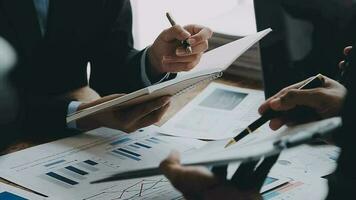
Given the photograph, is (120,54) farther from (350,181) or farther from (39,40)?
(350,181)

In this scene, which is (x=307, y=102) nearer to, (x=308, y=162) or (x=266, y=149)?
(x=308, y=162)

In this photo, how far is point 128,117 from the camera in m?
1.08

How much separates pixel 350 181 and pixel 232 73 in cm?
89

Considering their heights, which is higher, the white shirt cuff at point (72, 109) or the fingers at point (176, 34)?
the fingers at point (176, 34)

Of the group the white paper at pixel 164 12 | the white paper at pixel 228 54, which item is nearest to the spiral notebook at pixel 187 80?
the white paper at pixel 228 54

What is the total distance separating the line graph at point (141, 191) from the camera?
33.7 inches

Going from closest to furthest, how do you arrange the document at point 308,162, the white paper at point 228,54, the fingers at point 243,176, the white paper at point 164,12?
the fingers at point 243,176, the document at point 308,162, the white paper at point 228,54, the white paper at point 164,12

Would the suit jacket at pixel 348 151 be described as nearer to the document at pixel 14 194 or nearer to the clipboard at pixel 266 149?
the clipboard at pixel 266 149

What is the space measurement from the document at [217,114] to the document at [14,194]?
1.13 ft

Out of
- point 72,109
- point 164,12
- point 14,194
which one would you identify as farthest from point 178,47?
point 164,12

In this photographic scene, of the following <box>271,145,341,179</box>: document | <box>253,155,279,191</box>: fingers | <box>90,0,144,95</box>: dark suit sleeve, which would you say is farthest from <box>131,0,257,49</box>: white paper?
<box>253,155,279,191</box>: fingers

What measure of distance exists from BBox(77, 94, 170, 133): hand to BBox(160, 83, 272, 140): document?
4 centimetres

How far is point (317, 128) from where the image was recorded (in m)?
0.57

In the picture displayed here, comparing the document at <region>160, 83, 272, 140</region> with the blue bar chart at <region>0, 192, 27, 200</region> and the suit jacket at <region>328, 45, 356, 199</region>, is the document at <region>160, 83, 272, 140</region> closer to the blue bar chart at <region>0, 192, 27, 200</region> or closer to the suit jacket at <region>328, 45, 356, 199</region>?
the blue bar chart at <region>0, 192, 27, 200</region>
